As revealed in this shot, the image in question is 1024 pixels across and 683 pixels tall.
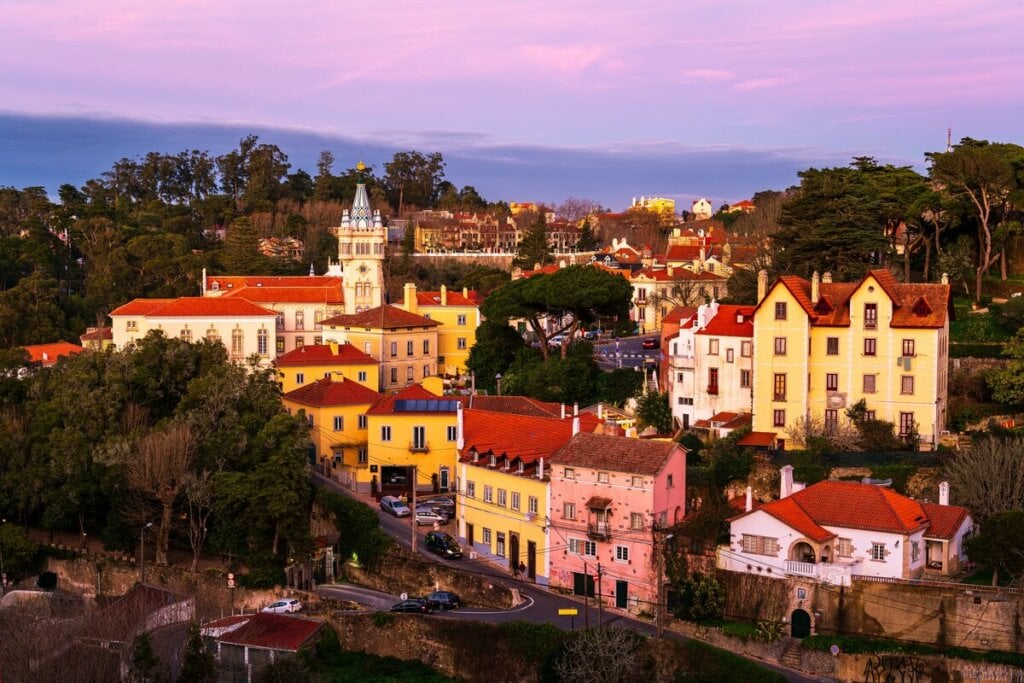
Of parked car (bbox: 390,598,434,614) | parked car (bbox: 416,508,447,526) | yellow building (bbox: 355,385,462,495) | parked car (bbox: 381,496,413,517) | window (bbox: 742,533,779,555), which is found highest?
yellow building (bbox: 355,385,462,495)

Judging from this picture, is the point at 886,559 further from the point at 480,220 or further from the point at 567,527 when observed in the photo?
the point at 480,220

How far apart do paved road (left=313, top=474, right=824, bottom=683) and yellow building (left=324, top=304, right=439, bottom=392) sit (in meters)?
19.5

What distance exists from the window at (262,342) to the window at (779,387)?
2800 centimetres

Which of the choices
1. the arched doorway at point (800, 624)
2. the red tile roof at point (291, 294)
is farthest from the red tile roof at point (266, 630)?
the red tile roof at point (291, 294)

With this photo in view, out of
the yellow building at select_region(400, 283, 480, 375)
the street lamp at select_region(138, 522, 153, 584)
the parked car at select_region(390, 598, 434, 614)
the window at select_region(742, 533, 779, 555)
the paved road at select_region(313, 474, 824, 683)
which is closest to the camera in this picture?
the paved road at select_region(313, 474, 824, 683)

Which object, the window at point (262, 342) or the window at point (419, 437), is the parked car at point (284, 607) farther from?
the window at point (262, 342)

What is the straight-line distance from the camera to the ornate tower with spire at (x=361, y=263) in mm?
67812

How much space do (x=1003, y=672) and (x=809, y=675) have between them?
436 cm

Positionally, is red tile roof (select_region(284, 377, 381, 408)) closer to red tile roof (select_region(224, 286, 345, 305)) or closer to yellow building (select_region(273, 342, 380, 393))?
yellow building (select_region(273, 342, 380, 393))

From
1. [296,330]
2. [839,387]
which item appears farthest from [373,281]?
[839,387]

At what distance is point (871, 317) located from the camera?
41.5m

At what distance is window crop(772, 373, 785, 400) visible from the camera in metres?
42.2

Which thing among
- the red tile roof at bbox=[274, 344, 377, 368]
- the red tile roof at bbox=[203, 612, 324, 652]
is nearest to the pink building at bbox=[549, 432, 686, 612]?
the red tile roof at bbox=[203, 612, 324, 652]

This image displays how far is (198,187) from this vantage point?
129 metres
